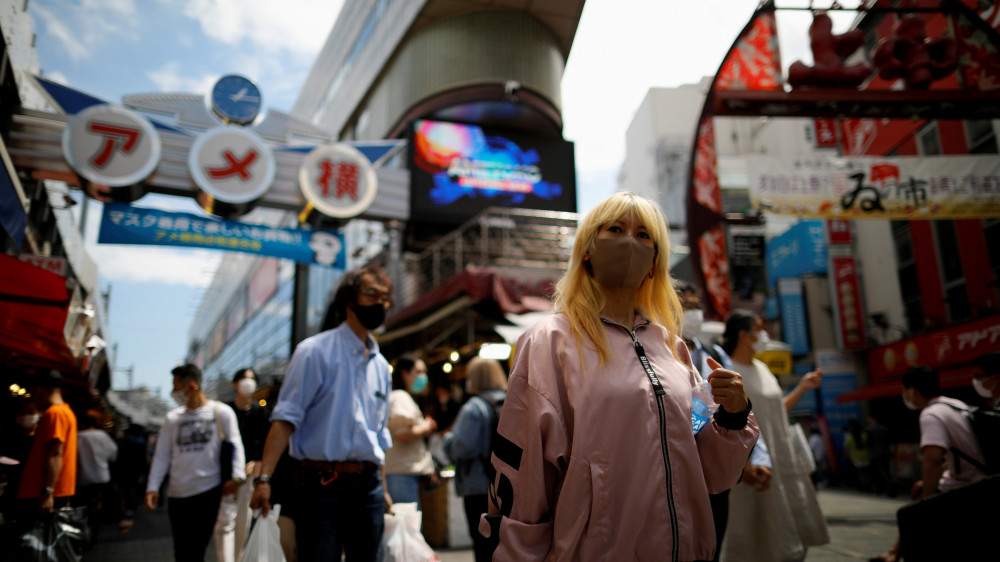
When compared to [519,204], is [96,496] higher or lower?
lower

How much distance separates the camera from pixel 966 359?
12.6m

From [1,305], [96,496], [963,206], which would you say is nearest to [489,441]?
[1,305]

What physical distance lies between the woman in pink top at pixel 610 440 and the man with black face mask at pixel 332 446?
1534 millimetres

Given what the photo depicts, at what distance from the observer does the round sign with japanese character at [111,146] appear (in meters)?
9.84

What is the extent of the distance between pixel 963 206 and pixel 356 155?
9.91 metres

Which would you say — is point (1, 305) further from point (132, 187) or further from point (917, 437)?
point (917, 437)

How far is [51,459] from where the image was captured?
482cm

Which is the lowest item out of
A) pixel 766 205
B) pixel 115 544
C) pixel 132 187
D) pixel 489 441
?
pixel 115 544

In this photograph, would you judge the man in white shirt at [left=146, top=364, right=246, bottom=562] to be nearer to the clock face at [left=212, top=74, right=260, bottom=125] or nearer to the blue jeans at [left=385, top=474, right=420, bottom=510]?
the blue jeans at [left=385, top=474, right=420, bottom=510]

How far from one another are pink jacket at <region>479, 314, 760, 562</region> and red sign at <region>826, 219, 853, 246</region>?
19.2m

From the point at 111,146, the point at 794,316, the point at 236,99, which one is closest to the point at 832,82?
the point at 236,99

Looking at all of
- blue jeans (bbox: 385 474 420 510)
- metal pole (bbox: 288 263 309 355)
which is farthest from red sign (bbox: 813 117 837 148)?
blue jeans (bbox: 385 474 420 510)

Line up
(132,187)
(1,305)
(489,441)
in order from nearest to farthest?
1. (1,305)
2. (489,441)
3. (132,187)

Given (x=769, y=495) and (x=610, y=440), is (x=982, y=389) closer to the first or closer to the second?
(x=769, y=495)
